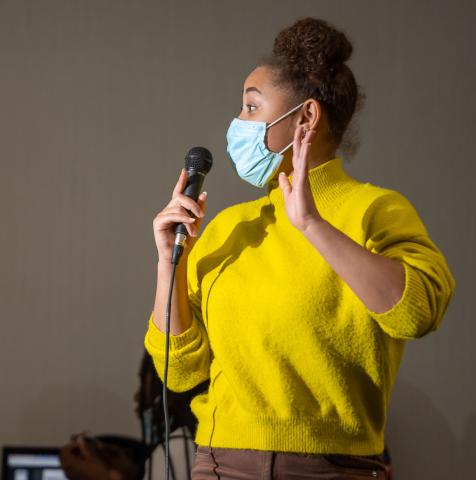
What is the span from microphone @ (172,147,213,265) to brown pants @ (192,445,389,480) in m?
0.34

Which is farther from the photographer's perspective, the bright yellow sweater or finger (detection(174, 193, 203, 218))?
finger (detection(174, 193, 203, 218))

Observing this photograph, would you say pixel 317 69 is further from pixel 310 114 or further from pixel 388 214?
pixel 388 214

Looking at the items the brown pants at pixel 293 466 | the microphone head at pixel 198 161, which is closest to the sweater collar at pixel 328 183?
the microphone head at pixel 198 161

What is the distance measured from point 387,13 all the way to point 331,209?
1.85 m

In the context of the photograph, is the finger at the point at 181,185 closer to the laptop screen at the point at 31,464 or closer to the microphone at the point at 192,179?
the microphone at the point at 192,179

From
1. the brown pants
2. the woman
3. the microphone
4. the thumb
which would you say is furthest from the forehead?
the brown pants

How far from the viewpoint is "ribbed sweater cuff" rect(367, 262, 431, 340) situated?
3.59 feet

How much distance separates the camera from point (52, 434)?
290 centimetres

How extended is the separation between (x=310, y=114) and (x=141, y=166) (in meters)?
1.66

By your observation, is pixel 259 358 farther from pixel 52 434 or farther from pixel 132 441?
pixel 52 434

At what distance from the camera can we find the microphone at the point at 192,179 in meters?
1.30

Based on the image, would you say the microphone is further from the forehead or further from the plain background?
the plain background

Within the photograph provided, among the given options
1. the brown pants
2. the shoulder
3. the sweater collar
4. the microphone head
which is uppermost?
the microphone head

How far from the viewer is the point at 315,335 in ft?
3.86
